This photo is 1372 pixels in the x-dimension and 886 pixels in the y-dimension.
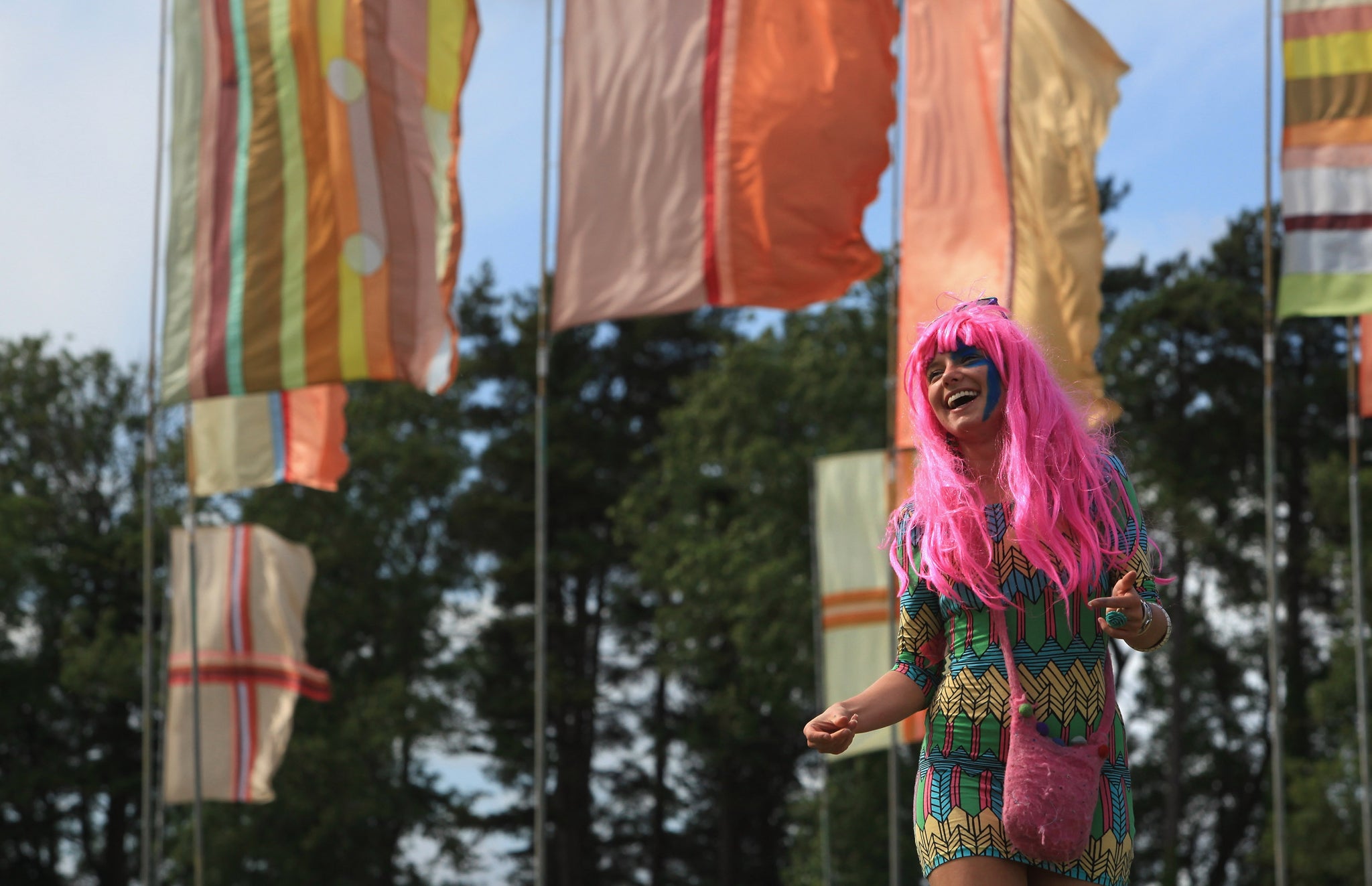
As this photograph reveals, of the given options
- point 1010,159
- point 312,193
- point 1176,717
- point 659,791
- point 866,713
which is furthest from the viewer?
point 659,791

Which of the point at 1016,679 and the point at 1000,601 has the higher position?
the point at 1000,601

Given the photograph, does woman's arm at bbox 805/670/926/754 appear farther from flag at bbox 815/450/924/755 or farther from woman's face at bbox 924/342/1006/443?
flag at bbox 815/450/924/755

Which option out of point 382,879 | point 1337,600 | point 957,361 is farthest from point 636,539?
point 957,361

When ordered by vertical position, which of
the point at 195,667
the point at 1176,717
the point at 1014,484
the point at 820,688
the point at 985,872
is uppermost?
the point at 1014,484

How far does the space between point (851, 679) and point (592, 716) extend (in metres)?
17.2

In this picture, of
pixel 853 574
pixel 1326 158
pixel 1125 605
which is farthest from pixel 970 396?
pixel 853 574

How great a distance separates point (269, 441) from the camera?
45.5 ft

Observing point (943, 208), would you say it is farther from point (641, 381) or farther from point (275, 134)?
point (641, 381)

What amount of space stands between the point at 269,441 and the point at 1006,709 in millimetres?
11768

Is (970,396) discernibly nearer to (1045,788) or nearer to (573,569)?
(1045,788)

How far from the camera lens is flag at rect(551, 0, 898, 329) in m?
9.98

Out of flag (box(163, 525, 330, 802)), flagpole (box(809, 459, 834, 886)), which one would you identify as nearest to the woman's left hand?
flag (box(163, 525, 330, 802))

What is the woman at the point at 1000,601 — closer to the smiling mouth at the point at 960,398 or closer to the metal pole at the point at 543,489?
the smiling mouth at the point at 960,398

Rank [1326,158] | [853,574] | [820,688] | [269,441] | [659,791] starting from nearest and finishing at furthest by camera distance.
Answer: [1326,158] < [269,441] < [853,574] < [820,688] < [659,791]
